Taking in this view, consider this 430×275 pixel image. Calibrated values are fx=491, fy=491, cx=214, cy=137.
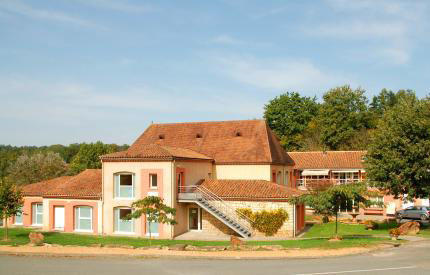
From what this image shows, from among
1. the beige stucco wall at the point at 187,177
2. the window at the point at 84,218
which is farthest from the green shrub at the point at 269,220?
the window at the point at 84,218

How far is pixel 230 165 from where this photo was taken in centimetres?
4322

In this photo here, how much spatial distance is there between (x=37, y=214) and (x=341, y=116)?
50714 millimetres

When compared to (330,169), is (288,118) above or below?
above

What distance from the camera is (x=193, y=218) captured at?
39031 millimetres

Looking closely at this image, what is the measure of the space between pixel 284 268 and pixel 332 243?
8.03 m

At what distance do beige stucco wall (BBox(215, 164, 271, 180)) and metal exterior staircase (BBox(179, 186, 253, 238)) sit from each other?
4.92 metres

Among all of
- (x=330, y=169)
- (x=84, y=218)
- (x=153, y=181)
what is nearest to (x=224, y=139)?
(x=153, y=181)

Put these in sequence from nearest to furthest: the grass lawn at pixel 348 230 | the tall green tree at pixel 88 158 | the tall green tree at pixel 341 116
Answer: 1. the grass lawn at pixel 348 230
2. the tall green tree at pixel 88 158
3. the tall green tree at pixel 341 116

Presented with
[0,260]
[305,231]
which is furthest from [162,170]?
[0,260]

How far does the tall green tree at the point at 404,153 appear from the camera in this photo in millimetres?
35562

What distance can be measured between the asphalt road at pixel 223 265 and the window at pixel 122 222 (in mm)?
12876

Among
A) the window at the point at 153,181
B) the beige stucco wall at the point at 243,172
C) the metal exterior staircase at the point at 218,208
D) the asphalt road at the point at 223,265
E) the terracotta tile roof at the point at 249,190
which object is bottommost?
the asphalt road at the point at 223,265

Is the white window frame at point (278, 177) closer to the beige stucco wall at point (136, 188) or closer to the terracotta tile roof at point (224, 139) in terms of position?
the terracotta tile roof at point (224, 139)

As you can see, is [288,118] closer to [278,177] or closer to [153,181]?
[278,177]
